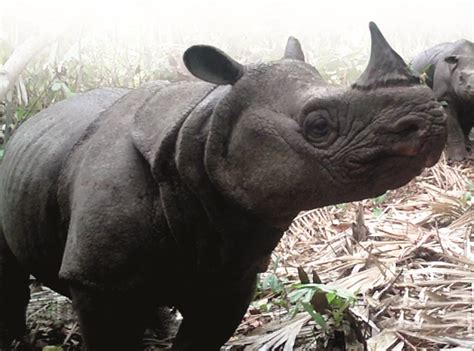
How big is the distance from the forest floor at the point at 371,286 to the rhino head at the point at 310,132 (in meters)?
0.92

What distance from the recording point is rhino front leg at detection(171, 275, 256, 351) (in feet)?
8.73

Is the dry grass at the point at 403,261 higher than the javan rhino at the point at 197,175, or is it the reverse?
the javan rhino at the point at 197,175

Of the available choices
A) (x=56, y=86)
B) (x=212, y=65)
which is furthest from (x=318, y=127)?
(x=56, y=86)

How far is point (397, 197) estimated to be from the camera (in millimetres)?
5406

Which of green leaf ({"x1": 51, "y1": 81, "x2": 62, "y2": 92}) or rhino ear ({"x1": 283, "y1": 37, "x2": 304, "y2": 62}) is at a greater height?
rhino ear ({"x1": 283, "y1": 37, "x2": 304, "y2": 62})

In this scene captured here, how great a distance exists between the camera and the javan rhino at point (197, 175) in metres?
1.93

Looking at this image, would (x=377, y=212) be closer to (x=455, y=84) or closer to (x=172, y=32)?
(x=172, y=32)

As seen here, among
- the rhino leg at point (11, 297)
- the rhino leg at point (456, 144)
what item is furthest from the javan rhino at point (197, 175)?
the rhino leg at point (456, 144)

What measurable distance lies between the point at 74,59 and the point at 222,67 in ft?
14.0

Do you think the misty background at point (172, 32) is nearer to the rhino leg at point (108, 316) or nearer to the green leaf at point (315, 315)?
the green leaf at point (315, 315)

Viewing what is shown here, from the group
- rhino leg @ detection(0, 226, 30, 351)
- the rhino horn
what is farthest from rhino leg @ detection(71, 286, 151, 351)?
the rhino horn

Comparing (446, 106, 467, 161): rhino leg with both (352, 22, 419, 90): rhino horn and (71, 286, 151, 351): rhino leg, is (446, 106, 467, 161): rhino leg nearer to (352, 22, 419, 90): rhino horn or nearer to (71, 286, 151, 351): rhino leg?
(71, 286, 151, 351): rhino leg

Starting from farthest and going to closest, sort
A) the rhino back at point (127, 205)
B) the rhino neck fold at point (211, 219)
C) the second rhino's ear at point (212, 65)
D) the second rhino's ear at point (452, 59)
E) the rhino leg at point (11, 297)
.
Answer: the second rhino's ear at point (452, 59), the rhino leg at point (11, 297), the rhino back at point (127, 205), the rhino neck fold at point (211, 219), the second rhino's ear at point (212, 65)

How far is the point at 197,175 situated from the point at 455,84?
18.1ft
